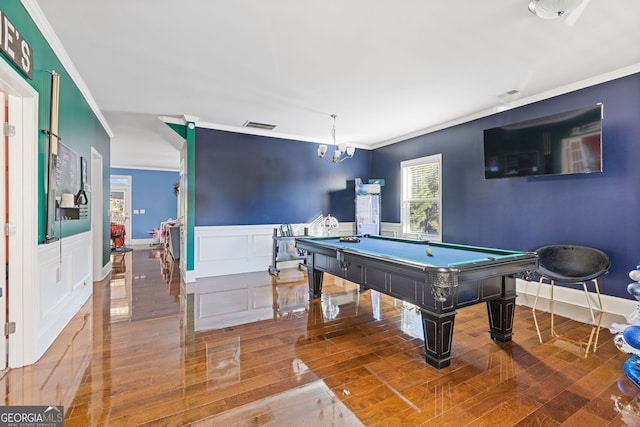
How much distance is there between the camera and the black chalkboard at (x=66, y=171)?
283 cm

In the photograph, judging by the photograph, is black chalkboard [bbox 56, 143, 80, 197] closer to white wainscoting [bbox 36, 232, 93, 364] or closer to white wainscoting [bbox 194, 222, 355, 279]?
white wainscoting [bbox 36, 232, 93, 364]

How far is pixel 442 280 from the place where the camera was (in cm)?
198

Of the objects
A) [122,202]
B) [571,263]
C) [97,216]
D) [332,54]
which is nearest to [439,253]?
[571,263]

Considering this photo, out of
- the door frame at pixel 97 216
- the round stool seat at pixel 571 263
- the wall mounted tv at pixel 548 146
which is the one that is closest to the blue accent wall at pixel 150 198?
the door frame at pixel 97 216

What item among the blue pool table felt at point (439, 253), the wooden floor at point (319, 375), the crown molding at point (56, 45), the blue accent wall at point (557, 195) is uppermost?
the crown molding at point (56, 45)

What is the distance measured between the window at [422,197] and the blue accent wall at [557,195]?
166 millimetres

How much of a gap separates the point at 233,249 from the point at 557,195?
16.2 ft

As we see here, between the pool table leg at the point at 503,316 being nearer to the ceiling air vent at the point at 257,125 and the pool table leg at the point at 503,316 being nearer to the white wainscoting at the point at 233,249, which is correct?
the white wainscoting at the point at 233,249

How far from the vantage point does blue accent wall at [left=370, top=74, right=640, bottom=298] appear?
10.8 ft

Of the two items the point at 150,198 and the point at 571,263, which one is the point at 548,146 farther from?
the point at 150,198

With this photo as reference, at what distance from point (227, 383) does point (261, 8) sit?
2.71 meters

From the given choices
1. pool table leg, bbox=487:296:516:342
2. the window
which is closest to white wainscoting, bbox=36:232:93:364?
pool table leg, bbox=487:296:516:342

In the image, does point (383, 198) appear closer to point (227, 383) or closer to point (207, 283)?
point (207, 283)

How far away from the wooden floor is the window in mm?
2487
